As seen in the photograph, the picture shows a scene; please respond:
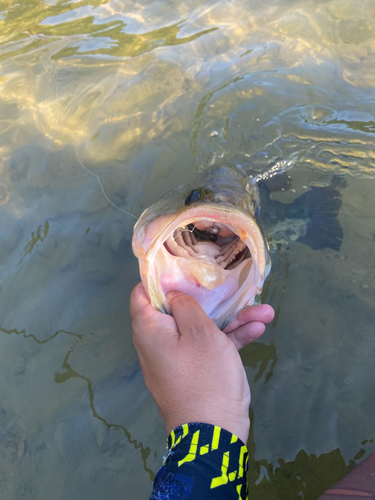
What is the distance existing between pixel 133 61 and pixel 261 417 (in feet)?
13.2

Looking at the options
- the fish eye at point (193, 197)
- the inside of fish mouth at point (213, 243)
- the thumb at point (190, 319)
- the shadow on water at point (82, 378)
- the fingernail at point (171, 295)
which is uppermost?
the fish eye at point (193, 197)

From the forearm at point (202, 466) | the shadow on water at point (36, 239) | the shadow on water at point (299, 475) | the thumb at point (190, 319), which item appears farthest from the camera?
the shadow on water at point (36, 239)

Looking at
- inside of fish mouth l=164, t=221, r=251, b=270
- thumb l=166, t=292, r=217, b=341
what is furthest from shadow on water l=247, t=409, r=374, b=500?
inside of fish mouth l=164, t=221, r=251, b=270

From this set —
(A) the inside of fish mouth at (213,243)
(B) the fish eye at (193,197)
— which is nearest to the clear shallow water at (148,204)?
(A) the inside of fish mouth at (213,243)

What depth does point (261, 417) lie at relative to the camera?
2.18 metres

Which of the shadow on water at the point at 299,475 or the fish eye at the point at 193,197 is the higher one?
the fish eye at the point at 193,197

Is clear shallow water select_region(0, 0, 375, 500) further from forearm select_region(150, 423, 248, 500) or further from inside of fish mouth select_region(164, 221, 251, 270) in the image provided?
forearm select_region(150, 423, 248, 500)

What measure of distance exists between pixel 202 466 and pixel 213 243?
4.51 ft

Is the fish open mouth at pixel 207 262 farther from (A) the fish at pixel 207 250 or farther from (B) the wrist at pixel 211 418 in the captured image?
(B) the wrist at pixel 211 418

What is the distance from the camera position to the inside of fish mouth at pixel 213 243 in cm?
217

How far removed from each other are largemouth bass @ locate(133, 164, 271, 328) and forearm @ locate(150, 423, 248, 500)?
26.0 inches

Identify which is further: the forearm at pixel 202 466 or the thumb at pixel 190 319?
the thumb at pixel 190 319

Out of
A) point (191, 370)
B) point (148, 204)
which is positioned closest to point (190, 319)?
point (191, 370)

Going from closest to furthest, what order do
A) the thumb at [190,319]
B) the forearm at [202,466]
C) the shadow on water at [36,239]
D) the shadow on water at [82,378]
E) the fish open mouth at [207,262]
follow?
the forearm at [202,466]
the thumb at [190,319]
the fish open mouth at [207,262]
the shadow on water at [82,378]
the shadow on water at [36,239]
